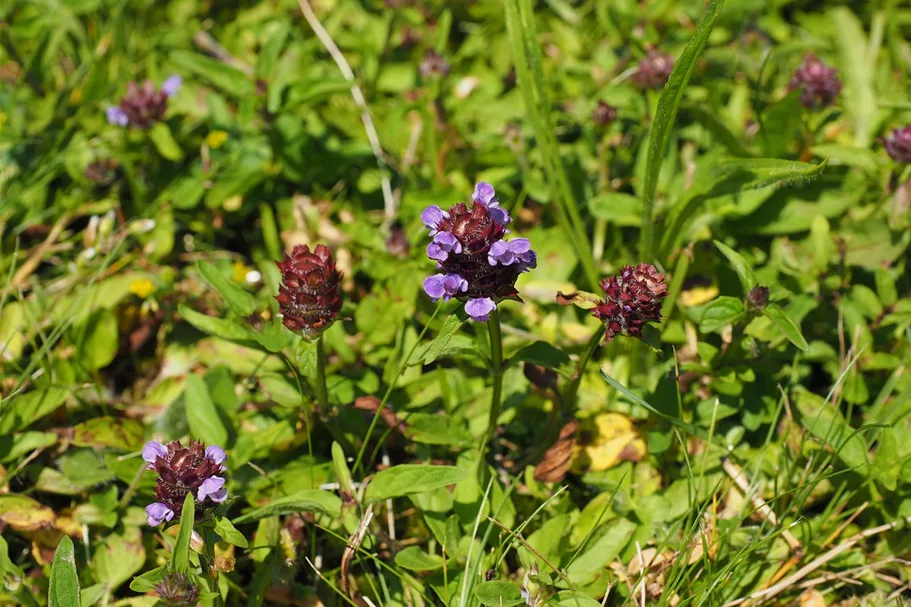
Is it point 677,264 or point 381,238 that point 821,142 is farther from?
point 381,238

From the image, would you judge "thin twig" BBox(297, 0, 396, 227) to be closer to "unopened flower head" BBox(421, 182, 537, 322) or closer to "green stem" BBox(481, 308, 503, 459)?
"green stem" BBox(481, 308, 503, 459)


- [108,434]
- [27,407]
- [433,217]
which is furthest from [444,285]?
[27,407]

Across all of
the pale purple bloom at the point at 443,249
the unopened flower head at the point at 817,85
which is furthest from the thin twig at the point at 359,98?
the unopened flower head at the point at 817,85

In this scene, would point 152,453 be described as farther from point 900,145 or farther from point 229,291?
point 900,145

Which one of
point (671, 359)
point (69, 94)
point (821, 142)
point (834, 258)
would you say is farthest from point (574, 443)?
point (69, 94)

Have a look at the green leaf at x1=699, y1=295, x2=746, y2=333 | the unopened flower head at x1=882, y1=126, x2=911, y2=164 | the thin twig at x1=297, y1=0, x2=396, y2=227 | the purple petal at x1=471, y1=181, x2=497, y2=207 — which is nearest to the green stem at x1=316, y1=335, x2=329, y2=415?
the purple petal at x1=471, y1=181, x2=497, y2=207

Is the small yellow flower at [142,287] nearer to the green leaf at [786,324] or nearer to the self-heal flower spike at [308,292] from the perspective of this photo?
the self-heal flower spike at [308,292]
